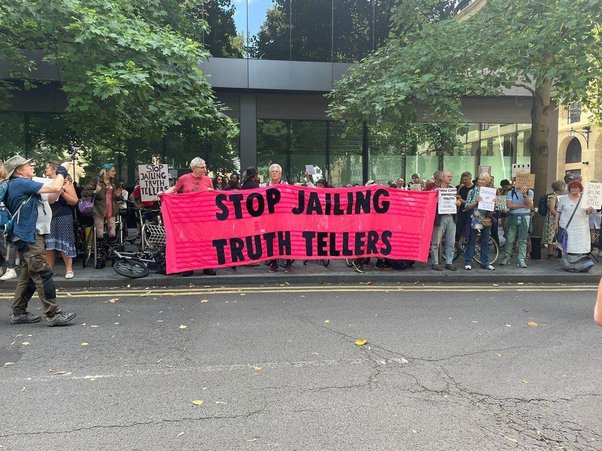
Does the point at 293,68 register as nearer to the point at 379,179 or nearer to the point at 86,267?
the point at 379,179

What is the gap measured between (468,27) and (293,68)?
767 centimetres

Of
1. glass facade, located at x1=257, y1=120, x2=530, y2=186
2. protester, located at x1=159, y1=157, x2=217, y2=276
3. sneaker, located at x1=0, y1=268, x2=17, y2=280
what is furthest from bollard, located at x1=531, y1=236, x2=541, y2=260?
sneaker, located at x1=0, y1=268, x2=17, y2=280

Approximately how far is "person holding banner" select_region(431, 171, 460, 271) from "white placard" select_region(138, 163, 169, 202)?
18.3 feet

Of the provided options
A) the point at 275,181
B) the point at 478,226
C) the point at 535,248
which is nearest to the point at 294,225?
the point at 275,181

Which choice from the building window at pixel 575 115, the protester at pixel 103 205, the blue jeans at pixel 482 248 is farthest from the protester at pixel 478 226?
the building window at pixel 575 115

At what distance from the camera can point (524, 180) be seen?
35.0 ft

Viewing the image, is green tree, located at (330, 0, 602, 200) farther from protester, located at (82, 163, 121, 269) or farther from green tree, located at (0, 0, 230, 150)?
protester, located at (82, 163, 121, 269)

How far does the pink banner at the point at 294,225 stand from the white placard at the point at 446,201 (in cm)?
11

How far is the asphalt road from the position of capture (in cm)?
325

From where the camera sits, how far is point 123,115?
34.0ft

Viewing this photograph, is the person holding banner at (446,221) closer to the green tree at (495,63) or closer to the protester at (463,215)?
the protester at (463,215)

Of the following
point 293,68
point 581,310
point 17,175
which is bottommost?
point 581,310

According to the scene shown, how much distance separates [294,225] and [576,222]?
550 centimetres

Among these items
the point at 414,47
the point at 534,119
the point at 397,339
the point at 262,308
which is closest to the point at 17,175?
the point at 262,308
